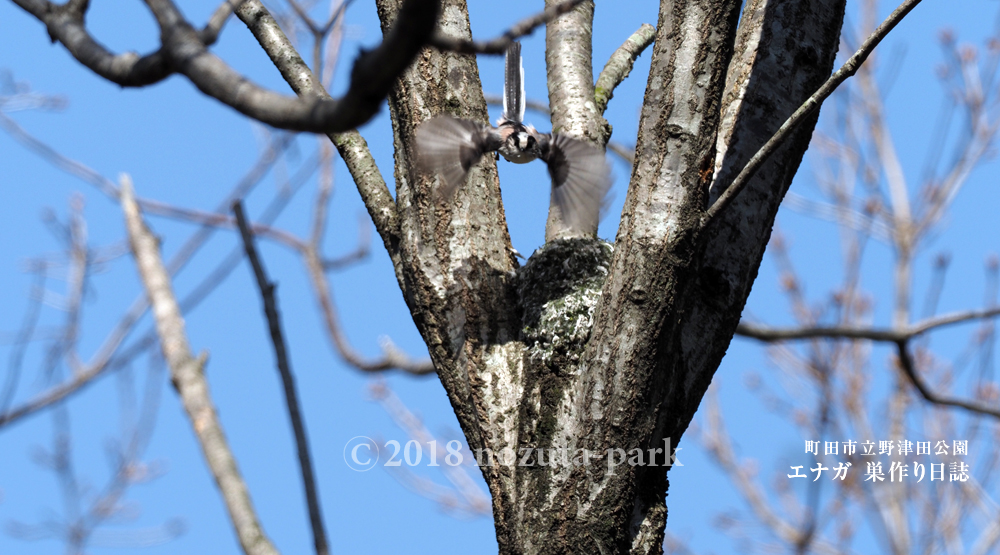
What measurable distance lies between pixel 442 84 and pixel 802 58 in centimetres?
105

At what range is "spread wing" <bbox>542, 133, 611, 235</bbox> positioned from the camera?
3.10 meters

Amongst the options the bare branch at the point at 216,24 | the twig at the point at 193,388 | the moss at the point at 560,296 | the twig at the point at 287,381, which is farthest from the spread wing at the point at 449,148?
the twig at the point at 287,381

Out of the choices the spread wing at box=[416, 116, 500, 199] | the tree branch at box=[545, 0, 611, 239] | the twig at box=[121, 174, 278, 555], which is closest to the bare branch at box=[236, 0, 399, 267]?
the spread wing at box=[416, 116, 500, 199]

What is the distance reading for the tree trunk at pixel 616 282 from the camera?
84.9 inches

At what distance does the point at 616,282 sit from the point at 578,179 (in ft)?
3.46

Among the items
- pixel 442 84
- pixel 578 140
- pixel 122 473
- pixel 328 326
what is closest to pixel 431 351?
pixel 442 84

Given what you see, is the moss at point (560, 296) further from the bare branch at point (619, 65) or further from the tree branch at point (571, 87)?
the bare branch at point (619, 65)

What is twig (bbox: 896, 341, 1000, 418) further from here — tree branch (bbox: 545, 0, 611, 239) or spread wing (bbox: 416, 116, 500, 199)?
spread wing (bbox: 416, 116, 500, 199)

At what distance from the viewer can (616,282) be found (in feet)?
7.19

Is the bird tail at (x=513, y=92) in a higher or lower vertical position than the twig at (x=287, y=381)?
higher

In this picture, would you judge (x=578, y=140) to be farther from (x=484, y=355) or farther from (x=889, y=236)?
(x=889, y=236)

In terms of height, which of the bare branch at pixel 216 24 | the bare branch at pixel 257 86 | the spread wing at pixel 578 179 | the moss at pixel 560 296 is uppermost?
the spread wing at pixel 578 179

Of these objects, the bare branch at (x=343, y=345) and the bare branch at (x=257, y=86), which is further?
the bare branch at (x=343, y=345)

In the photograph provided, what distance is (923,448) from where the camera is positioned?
7719mm
